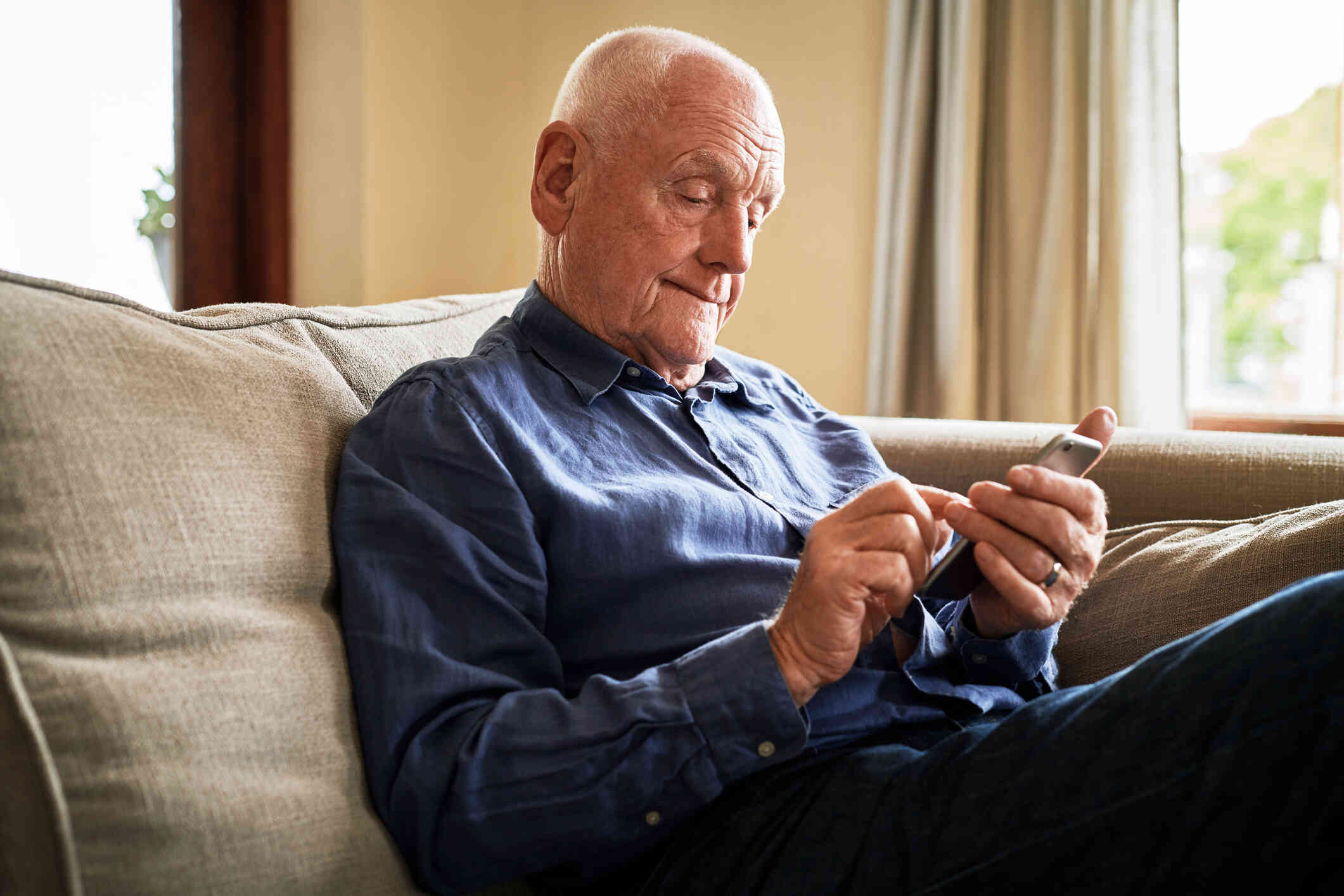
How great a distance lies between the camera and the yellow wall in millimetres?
2576

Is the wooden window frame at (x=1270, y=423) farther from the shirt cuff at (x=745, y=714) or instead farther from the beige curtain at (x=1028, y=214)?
the shirt cuff at (x=745, y=714)

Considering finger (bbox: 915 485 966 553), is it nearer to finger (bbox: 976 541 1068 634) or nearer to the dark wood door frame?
finger (bbox: 976 541 1068 634)

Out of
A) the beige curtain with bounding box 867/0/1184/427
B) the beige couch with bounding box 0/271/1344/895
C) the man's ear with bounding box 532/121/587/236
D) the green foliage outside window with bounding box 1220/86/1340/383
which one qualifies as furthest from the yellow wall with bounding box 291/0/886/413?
the beige couch with bounding box 0/271/1344/895

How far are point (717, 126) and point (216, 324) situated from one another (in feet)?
1.80

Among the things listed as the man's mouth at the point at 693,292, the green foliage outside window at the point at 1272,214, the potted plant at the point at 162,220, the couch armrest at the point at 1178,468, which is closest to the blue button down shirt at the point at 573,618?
the man's mouth at the point at 693,292

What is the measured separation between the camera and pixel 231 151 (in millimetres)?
2586

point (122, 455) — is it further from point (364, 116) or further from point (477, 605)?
point (364, 116)

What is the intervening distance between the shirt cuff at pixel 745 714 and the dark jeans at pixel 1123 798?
2.1 inches

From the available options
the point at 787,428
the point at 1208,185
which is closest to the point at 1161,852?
the point at 787,428

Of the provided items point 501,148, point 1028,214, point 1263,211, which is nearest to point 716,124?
point 1028,214

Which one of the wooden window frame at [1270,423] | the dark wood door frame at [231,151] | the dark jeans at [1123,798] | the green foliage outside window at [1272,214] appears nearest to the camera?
the dark jeans at [1123,798]

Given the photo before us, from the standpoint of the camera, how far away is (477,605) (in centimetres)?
86

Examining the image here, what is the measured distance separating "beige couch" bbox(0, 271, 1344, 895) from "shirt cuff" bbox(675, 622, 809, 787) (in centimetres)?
25

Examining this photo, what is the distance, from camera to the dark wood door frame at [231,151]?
248cm
